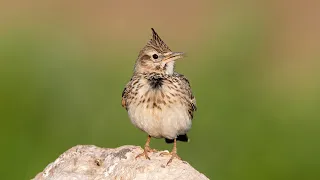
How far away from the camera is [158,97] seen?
9523 millimetres

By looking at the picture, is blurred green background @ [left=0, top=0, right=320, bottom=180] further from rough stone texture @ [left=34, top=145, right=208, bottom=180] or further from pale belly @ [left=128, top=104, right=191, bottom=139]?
rough stone texture @ [left=34, top=145, right=208, bottom=180]

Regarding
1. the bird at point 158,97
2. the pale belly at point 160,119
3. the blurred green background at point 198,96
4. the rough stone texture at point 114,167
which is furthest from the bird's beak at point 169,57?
the blurred green background at point 198,96

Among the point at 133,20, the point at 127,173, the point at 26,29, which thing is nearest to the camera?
the point at 127,173

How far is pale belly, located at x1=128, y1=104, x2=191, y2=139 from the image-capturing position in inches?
372

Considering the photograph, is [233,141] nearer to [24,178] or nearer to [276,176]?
[276,176]

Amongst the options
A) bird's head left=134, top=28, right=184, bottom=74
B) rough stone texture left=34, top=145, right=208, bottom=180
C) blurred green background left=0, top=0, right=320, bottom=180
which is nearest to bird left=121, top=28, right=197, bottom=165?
bird's head left=134, top=28, right=184, bottom=74

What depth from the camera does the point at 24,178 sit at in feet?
39.7

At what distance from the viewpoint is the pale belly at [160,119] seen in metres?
9.46

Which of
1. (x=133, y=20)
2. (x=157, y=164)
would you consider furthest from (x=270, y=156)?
(x=133, y=20)

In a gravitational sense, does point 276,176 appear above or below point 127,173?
below

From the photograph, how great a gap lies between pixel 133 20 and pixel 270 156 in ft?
36.0

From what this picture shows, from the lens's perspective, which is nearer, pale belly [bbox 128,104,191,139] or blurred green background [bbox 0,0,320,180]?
pale belly [bbox 128,104,191,139]

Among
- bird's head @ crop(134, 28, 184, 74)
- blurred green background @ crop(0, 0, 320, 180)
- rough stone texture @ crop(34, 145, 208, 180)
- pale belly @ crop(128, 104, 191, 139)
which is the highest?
bird's head @ crop(134, 28, 184, 74)

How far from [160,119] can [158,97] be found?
0.19 metres
